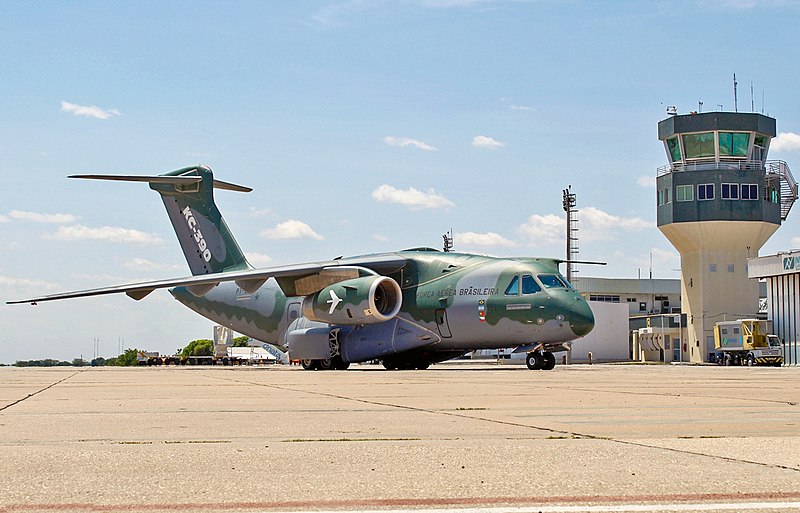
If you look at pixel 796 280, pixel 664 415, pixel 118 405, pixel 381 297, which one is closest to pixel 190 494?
pixel 664 415

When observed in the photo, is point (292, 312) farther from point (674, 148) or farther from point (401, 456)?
point (674, 148)

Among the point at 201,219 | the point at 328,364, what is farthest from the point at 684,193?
the point at 328,364

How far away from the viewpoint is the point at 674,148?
233ft

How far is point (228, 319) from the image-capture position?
36.1 m

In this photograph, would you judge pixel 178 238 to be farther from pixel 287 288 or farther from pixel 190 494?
pixel 190 494

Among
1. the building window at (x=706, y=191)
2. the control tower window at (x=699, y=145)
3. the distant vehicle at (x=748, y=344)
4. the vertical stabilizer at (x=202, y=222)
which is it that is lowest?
the distant vehicle at (x=748, y=344)

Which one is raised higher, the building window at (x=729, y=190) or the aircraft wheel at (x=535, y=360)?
the building window at (x=729, y=190)

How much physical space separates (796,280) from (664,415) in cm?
5187

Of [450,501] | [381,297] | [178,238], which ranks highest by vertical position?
[178,238]

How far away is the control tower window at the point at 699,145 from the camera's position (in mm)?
69062

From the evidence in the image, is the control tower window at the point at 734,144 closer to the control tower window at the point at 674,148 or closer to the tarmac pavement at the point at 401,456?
the control tower window at the point at 674,148

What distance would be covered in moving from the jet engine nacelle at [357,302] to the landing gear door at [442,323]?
45.5 inches

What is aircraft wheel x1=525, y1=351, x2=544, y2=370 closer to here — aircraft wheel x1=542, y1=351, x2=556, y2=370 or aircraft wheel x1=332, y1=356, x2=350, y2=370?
aircraft wheel x1=542, y1=351, x2=556, y2=370

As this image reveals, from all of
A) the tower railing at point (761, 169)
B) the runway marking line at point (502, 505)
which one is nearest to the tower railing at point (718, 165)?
the tower railing at point (761, 169)
